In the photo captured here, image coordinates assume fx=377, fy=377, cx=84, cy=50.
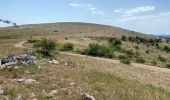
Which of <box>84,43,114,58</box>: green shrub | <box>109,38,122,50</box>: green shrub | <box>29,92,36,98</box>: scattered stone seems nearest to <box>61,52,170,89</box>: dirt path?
<box>29,92,36,98</box>: scattered stone

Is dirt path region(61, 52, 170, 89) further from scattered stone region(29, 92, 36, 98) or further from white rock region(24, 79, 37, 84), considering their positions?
scattered stone region(29, 92, 36, 98)

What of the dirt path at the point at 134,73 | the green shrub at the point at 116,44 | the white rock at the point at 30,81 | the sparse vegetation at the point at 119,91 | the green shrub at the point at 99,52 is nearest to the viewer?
the sparse vegetation at the point at 119,91

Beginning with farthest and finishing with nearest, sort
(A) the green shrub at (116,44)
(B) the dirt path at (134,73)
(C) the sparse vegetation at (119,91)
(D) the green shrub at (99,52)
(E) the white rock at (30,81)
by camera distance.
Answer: (A) the green shrub at (116,44)
(D) the green shrub at (99,52)
(B) the dirt path at (134,73)
(E) the white rock at (30,81)
(C) the sparse vegetation at (119,91)

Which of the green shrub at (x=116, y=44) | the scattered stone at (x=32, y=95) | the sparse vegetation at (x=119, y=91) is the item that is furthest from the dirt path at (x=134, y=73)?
the green shrub at (x=116, y=44)

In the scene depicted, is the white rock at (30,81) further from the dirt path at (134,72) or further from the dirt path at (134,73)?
the dirt path at (134,72)

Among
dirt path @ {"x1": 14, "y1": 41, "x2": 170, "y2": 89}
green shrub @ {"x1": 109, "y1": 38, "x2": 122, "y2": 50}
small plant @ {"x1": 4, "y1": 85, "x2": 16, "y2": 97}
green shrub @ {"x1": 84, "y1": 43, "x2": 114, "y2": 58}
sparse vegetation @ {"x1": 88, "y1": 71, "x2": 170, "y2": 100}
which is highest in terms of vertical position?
small plant @ {"x1": 4, "y1": 85, "x2": 16, "y2": 97}

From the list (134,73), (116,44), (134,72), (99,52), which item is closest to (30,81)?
(134,73)

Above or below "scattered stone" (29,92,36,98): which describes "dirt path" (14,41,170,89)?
below

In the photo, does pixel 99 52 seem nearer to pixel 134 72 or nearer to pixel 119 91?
pixel 134 72

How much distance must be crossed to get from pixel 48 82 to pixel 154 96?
4508 millimetres

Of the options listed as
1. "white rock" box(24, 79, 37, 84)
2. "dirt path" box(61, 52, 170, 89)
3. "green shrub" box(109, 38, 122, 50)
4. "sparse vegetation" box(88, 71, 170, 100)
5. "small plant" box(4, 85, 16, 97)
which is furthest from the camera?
"green shrub" box(109, 38, 122, 50)

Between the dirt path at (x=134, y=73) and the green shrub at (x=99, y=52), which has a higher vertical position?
the dirt path at (x=134, y=73)

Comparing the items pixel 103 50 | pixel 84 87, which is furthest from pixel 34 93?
pixel 103 50

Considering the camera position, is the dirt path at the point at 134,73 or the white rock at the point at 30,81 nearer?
the white rock at the point at 30,81
